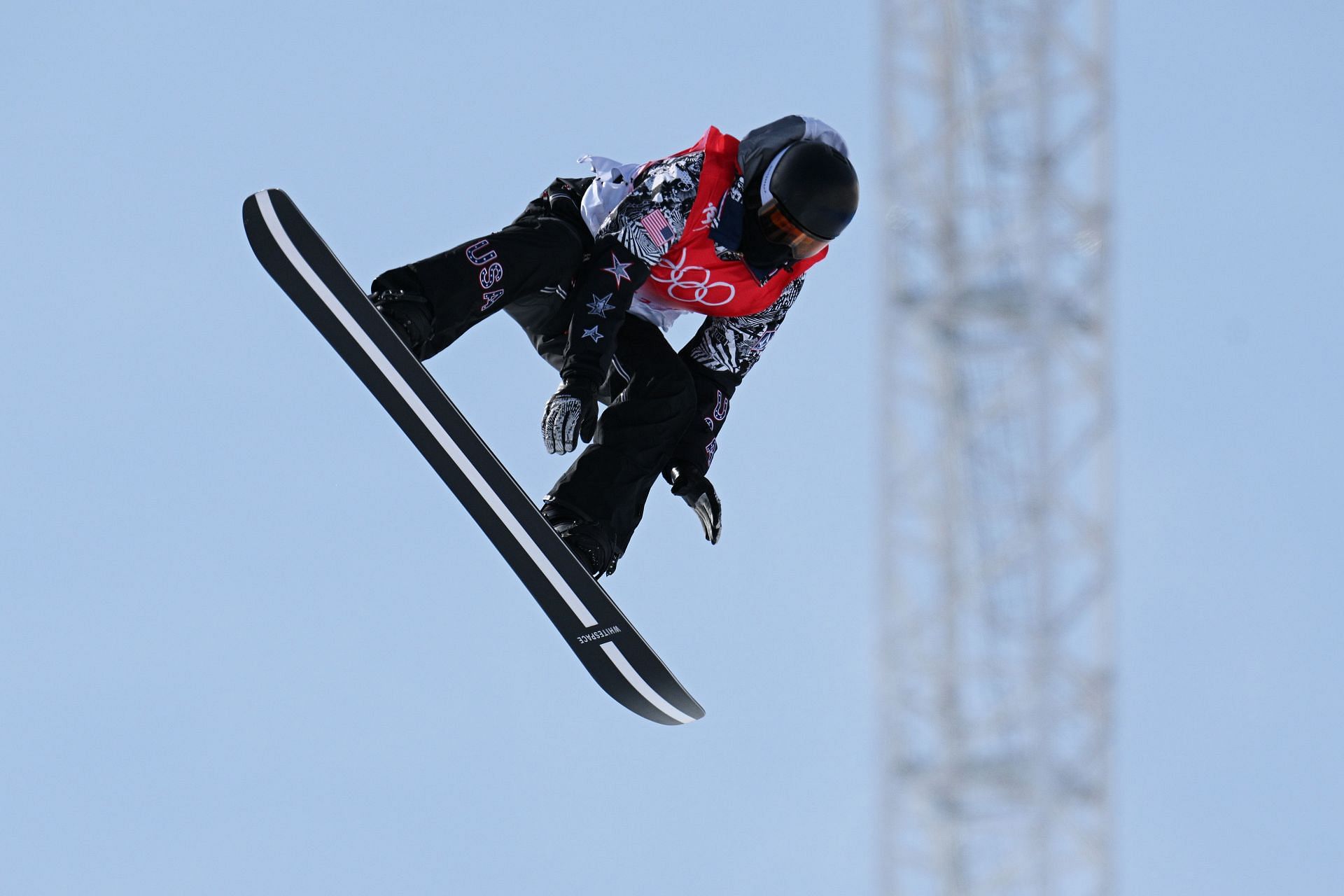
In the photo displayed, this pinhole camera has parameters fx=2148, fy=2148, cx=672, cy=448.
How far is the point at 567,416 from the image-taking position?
6.19 m

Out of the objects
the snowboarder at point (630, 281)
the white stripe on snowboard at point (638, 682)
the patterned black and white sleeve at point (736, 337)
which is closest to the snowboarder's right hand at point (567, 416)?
the snowboarder at point (630, 281)

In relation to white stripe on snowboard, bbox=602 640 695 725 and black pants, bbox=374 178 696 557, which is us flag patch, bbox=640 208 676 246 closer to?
black pants, bbox=374 178 696 557

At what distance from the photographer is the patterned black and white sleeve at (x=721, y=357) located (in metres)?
7.04

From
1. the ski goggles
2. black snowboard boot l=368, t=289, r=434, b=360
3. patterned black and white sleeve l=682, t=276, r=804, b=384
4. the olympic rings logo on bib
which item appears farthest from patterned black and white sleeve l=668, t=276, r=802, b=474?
black snowboard boot l=368, t=289, r=434, b=360

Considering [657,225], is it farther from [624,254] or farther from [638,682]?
[638,682]

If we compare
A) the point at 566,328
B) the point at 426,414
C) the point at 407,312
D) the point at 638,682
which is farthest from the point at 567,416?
the point at 638,682

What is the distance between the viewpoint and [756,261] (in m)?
6.70

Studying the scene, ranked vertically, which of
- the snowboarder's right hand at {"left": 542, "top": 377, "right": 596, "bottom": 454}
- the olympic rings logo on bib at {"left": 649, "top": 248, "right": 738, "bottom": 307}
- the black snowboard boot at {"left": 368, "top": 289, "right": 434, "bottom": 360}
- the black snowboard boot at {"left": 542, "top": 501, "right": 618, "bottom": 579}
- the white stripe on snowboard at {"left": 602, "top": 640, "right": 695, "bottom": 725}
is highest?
the olympic rings logo on bib at {"left": 649, "top": 248, "right": 738, "bottom": 307}

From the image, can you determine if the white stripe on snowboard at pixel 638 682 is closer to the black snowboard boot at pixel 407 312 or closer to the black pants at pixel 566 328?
the black pants at pixel 566 328

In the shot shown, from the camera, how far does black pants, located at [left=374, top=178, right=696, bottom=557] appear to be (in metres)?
6.38

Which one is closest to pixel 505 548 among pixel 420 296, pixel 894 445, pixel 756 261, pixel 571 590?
pixel 571 590

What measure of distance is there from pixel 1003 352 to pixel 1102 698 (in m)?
1.85

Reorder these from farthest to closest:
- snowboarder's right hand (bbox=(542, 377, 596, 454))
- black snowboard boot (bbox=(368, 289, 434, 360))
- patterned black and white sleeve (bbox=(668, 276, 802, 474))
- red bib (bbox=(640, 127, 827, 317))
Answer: patterned black and white sleeve (bbox=(668, 276, 802, 474))
red bib (bbox=(640, 127, 827, 317))
black snowboard boot (bbox=(368, 289, 434, 360))
snowboarder's right hand (bbox=(542, 377, 596, 454))

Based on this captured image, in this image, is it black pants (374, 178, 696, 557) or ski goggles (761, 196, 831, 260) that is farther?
ski goggles (761, 196, 831, 260)
